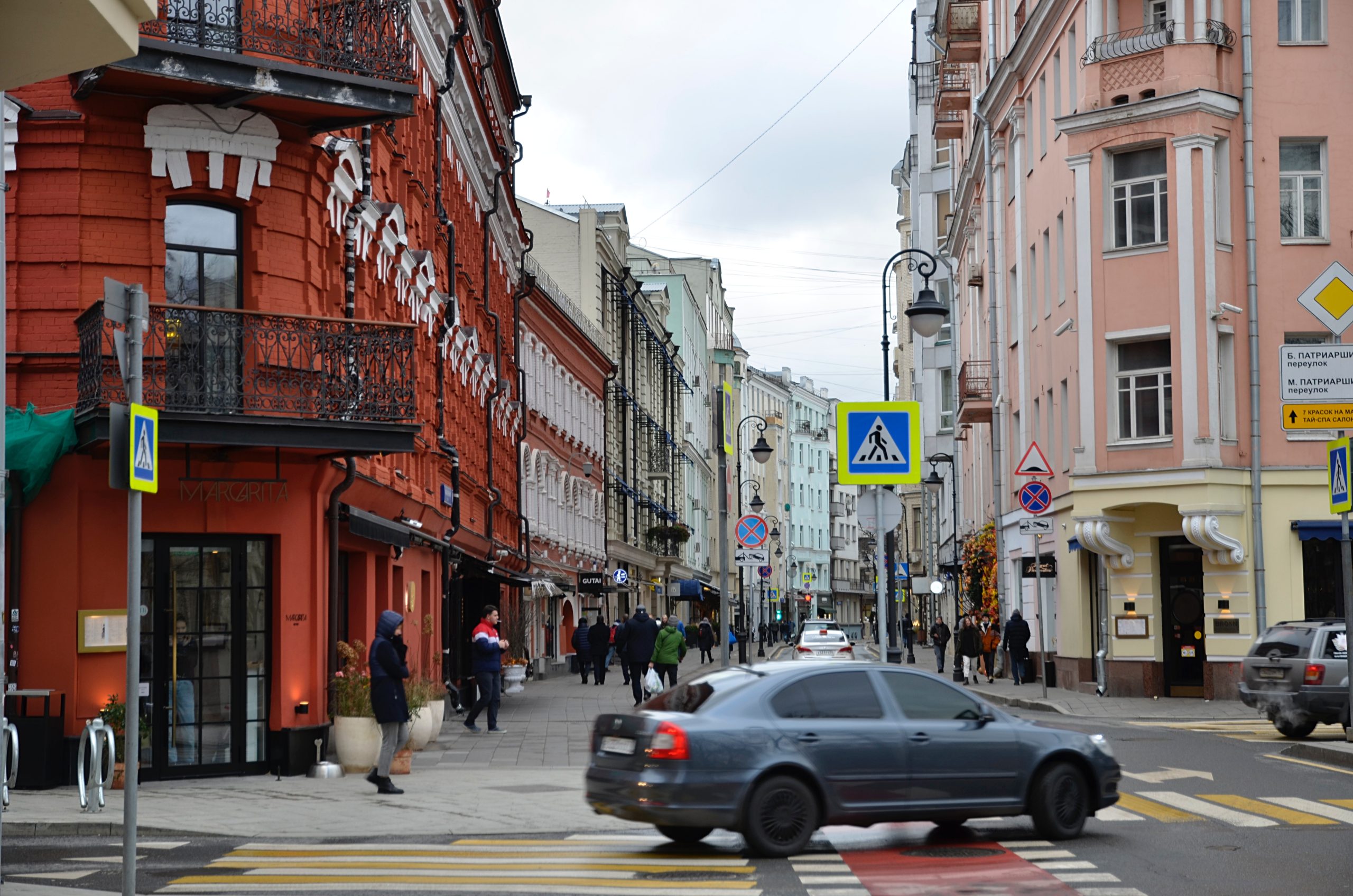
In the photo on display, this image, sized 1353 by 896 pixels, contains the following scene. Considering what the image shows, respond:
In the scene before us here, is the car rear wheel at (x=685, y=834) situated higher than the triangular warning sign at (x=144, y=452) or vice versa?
the triangular warning sign at (x=144, y=452)

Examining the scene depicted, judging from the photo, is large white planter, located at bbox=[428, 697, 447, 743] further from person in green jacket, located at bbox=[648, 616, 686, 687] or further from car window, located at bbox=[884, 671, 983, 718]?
car window, located at bbox=[884, 671, 983, 718]

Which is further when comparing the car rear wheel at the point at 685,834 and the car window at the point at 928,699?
the car rear wheel at the point at 685,834

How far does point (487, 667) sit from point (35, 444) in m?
10.5

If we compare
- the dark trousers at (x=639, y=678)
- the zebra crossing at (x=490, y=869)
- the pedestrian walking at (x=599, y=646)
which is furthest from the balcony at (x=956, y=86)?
the zebra crossing at (x=490, y=869)

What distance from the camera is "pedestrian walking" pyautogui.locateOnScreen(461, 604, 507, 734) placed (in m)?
26.0

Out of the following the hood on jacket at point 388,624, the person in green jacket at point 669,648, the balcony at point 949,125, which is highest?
the balcony at point 949,125

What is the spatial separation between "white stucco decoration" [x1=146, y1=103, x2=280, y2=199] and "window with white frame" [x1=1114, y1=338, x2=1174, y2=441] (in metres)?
18.8

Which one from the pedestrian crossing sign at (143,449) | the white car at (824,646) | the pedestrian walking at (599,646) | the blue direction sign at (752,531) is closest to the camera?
the pedestrian crossing sign at (143,449)

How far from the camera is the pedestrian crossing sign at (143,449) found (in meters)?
9.73

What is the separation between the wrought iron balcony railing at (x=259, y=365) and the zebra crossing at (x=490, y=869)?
5.71 meters

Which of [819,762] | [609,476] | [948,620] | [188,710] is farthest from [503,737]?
[948,620]

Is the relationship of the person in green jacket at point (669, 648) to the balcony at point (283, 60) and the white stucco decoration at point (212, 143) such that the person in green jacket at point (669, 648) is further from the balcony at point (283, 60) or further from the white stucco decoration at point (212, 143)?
the white stucco decoration at point (212, 143)

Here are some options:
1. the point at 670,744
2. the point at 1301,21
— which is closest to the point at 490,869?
the point at 670,744

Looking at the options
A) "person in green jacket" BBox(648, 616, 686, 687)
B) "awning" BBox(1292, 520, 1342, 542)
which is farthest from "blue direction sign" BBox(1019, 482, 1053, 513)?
"person in green jacket" BBox(648, 616, 686, 687)
